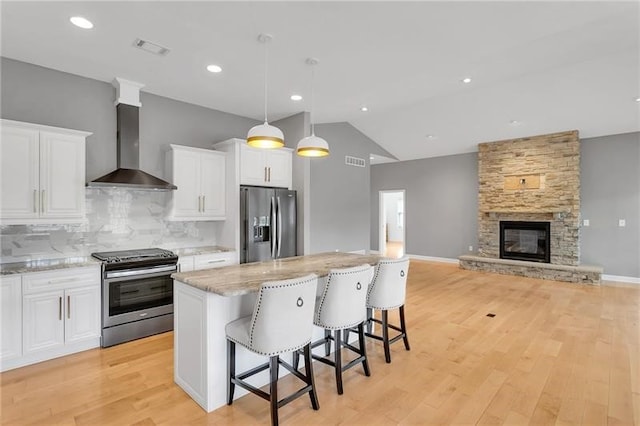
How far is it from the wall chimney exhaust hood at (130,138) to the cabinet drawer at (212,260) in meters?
0.97

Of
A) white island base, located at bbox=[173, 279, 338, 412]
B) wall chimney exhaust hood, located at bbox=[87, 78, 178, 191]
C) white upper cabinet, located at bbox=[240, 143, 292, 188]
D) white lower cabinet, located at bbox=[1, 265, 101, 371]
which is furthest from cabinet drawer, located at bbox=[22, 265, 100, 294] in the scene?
white upper cabinet, located at bbox=[240, 143, 292, 188]

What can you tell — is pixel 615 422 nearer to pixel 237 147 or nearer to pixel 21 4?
pixel 237 147

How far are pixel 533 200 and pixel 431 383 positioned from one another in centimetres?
571

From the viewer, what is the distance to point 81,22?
278cm

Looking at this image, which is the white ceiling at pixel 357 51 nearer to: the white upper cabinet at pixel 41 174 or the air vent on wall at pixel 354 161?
the white upper cabinet at pixel 41 174

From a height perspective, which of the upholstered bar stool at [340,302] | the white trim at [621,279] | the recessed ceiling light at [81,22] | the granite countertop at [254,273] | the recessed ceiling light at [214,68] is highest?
the recessed ceiling light at [214,68]

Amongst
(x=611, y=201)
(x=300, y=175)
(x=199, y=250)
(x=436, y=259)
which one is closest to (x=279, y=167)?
(x=300, y=175)

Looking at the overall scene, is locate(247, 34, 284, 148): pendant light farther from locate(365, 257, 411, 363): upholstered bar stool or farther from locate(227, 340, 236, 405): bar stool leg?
locate(227, 340, 236, 405): bar stool leg

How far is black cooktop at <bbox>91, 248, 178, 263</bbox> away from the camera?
350cm

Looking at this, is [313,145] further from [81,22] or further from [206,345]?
[81,22]

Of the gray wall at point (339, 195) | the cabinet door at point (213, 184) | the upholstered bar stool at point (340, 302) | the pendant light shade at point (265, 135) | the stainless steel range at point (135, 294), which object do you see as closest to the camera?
the upholstered bar stool at point (340, 302)

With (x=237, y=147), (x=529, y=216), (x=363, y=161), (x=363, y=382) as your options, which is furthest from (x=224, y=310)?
(x=529, y=216)

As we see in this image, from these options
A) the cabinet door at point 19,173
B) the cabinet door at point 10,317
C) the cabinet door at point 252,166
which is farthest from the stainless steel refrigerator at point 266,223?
the cabinet door at point 10,317

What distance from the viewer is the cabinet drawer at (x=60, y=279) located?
3002 millimetres
